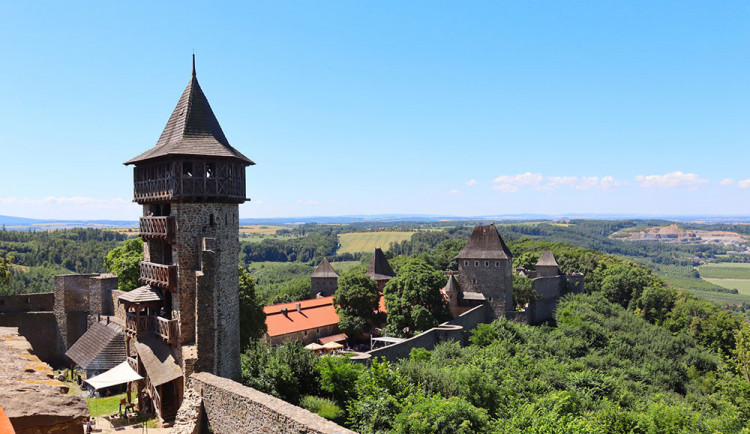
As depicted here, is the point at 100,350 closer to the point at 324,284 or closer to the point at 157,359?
the point at 157,359

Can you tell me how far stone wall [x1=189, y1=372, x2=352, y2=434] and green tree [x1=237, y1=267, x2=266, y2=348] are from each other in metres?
9.91

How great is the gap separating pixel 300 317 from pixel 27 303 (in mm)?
18189

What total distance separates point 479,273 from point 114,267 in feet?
96.2

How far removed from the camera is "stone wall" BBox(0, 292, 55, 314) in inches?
1077

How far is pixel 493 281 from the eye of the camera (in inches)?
1622

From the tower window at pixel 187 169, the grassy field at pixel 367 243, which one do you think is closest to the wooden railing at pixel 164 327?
the tower window at pixel 187 169

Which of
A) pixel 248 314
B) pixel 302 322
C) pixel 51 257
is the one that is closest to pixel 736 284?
pixel 302 322

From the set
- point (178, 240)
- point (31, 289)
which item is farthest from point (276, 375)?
point (31, 289)

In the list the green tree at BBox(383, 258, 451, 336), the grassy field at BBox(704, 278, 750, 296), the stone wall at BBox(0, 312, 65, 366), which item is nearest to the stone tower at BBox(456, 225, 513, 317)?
the green tree at BBox(383, 258, 451, 336)

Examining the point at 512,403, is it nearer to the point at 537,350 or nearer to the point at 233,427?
the point at 233,427

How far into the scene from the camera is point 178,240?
1702 cm

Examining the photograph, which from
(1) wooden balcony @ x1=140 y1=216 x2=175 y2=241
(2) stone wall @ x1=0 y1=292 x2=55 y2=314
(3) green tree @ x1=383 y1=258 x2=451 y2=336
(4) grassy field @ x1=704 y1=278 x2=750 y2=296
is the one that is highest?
(1) wooden balcony @ x1=140 y1=216 x2=175 y2=241

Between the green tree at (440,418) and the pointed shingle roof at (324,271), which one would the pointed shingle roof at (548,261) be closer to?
the pointed shingle roof at (324,271)

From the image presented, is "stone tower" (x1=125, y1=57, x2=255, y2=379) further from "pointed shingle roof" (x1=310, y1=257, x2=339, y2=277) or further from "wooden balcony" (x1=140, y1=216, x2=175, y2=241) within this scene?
"pointed shingle roof" (x1=310, y1=257, x2=339, y2=277)
